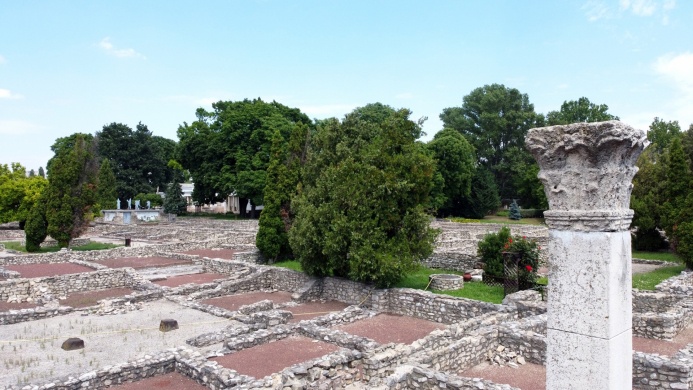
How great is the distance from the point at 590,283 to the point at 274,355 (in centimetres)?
827

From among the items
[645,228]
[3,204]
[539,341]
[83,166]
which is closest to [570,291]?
[539,341]

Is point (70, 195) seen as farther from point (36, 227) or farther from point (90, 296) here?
point (90, 296)

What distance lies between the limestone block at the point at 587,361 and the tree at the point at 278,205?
18.6 m

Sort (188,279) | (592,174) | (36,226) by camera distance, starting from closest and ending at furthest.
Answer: (592,174), (188,279), (36,226)

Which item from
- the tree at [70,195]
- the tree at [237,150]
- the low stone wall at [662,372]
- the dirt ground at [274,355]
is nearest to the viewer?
the low stone wall at [662,372]

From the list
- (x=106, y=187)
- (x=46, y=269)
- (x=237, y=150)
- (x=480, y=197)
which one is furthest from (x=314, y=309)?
(x=106, y=187)

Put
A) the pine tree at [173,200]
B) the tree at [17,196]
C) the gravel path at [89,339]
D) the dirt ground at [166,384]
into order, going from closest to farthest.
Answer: the dirt ground at [166,384]
the gravel path at [89,339]
the tree at [17,196]
the pine tree at [173,200]

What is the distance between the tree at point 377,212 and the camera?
Answer: 15188 mm

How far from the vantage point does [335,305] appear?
16.5m

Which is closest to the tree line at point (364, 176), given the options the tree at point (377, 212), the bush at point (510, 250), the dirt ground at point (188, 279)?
the tree at point (377, 212)

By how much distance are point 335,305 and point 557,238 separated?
12883mm

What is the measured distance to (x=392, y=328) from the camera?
1327 cm

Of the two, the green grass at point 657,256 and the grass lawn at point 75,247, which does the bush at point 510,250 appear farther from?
the grass lawn at point 75,247

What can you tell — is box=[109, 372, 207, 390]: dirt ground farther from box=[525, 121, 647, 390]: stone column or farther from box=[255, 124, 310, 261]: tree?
box=[255, 124, 310, 261]: tree
